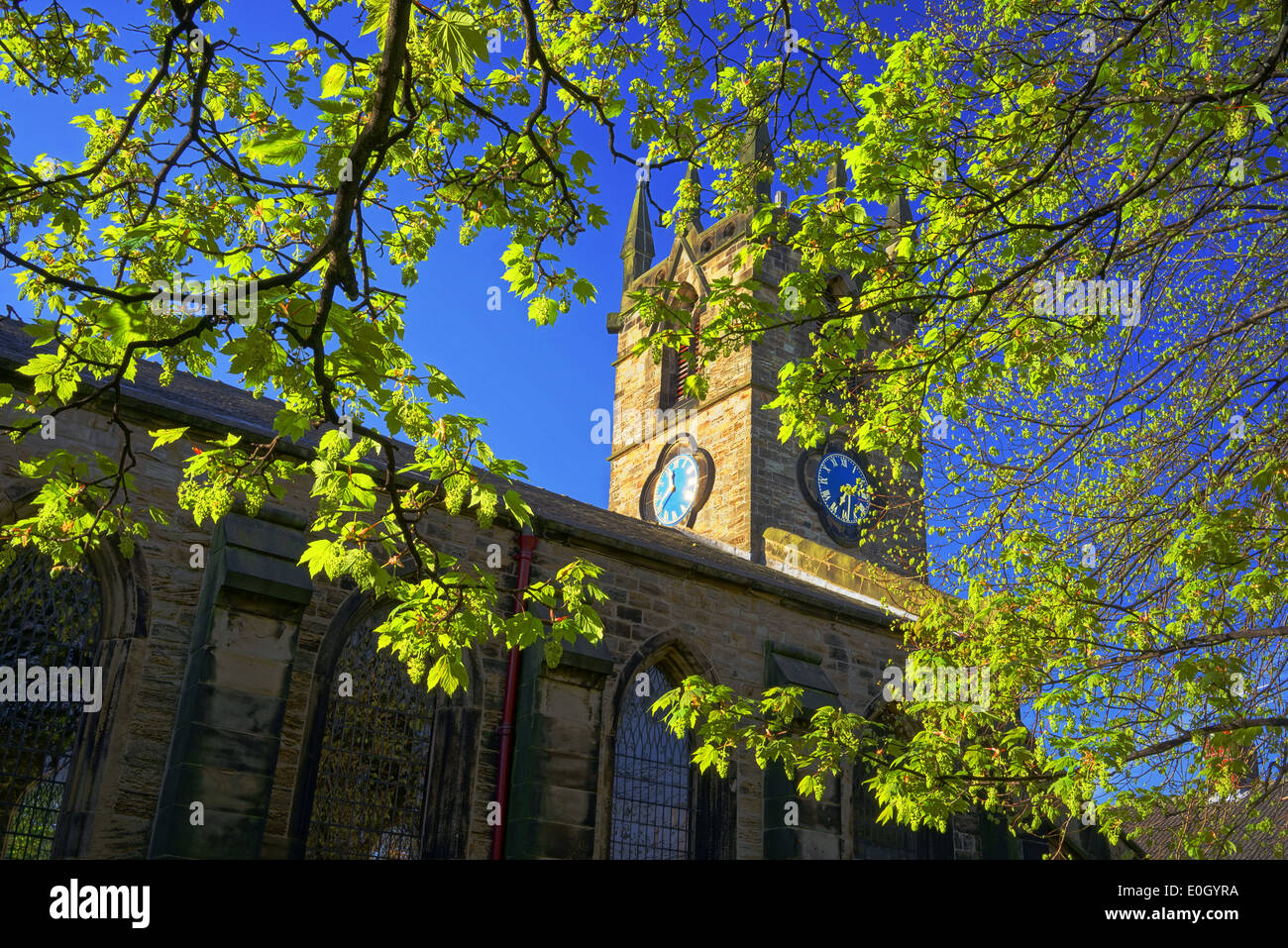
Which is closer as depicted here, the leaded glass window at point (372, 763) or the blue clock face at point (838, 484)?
the leaded glass window at point (372, 763)

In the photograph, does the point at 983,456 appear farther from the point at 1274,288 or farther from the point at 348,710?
the point at 348,710

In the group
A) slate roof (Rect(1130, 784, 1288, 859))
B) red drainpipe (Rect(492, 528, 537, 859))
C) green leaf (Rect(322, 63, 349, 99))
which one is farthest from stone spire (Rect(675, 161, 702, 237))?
slate roof (Rect(1130, 784, 1288, 859))

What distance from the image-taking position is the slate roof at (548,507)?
955cm

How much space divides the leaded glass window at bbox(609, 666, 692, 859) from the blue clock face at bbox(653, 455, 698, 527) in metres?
12.1

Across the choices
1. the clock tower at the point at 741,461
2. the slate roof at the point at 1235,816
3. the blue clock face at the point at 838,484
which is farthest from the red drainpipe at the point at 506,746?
the blue clock face at the point at 838,484

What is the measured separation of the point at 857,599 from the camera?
656 inches

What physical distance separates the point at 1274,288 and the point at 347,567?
252 inches

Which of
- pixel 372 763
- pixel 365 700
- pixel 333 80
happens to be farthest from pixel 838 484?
pixel 333 80

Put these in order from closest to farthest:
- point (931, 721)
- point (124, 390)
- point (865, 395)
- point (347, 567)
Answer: point (347, 567) < point (865, 395) < point (931, 721) < point (124, 390)

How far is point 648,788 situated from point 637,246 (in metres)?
22.0

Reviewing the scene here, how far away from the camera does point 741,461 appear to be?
2333cm

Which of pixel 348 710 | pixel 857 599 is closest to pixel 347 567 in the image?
pixel 348 710

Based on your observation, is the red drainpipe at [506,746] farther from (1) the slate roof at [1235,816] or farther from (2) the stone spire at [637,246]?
(2) the stone spire at [637,246]

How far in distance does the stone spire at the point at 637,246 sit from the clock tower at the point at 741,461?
1.41 meters
